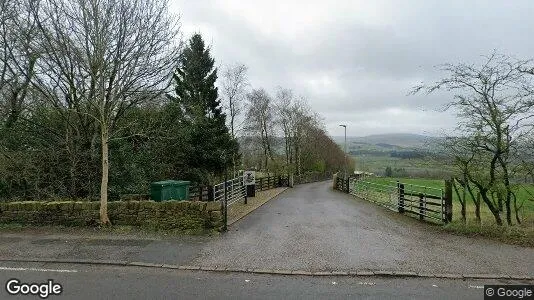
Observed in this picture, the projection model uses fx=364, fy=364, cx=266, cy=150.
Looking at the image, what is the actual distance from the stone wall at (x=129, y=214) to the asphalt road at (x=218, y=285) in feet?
10.3

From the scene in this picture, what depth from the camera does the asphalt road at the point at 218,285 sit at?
5277mm

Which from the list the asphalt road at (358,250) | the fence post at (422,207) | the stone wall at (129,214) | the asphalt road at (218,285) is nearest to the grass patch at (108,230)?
the stone wall at (129,214)

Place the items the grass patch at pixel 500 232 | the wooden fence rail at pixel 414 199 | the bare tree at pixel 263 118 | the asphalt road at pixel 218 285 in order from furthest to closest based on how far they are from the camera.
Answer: the bare tree at pixel 263 118 → the wooden fence rail at pixel 414 199 → the grass patch at pixel 500 232 → the asphalt road at pixel 218 285

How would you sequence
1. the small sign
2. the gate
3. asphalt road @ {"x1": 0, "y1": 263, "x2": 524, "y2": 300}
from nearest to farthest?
asphalt road @ {"x1": 0, "y1": 263, "x2": 524, "y2": 300}, the gate, the small sign

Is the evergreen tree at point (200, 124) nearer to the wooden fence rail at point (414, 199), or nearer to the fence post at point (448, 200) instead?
the wooden fence rail at point (414, 199)

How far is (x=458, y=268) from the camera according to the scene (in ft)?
21.2

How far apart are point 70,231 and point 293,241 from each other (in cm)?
580

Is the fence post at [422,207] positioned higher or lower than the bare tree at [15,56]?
lower

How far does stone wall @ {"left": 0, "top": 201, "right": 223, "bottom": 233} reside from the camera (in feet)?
31.6

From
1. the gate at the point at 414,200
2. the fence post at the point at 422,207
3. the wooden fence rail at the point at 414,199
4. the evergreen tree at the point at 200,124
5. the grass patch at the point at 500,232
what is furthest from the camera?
the evergreen tree at the point at 200,124

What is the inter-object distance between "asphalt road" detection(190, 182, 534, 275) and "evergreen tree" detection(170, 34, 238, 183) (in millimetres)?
10138

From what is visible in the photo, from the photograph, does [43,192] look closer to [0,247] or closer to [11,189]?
[11,189]

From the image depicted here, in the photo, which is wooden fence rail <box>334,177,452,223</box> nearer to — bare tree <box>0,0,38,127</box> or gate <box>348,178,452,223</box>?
gate <box>348,178,452,223</box>

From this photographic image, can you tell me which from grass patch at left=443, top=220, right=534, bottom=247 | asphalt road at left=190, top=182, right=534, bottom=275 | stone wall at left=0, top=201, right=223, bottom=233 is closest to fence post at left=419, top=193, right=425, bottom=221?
asphalt road at left=190, top=182, right=534, bottom=275
